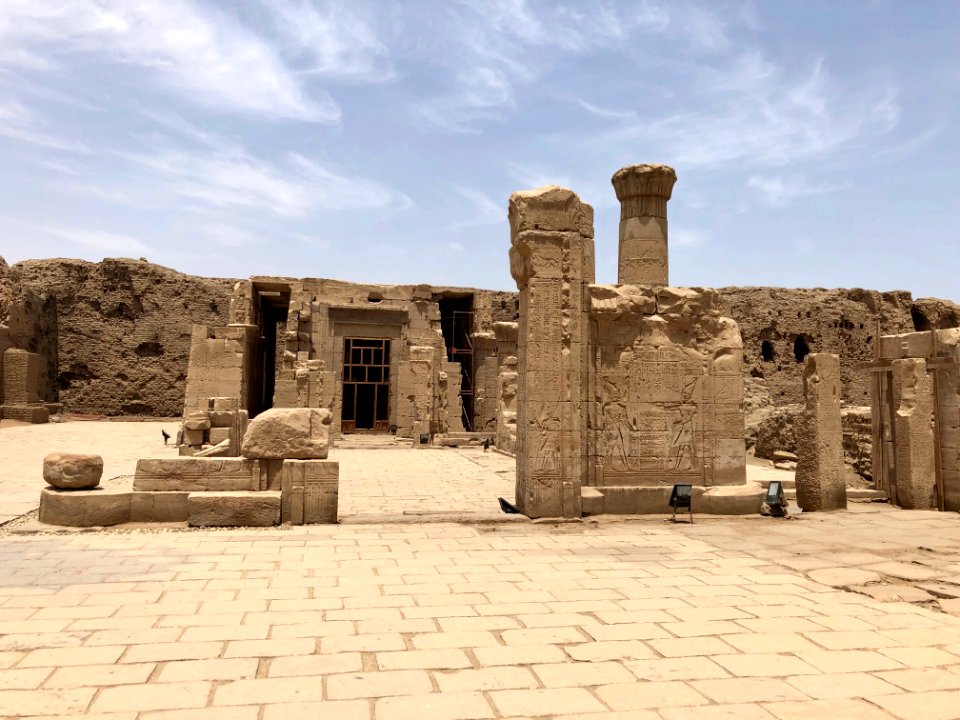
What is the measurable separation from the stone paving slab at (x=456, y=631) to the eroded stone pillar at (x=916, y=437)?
2908mm

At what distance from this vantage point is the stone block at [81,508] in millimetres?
7363

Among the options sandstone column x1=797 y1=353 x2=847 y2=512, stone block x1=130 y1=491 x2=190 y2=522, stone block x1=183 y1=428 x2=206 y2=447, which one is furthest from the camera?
stone block x1=183 y1=428 x2=206 y2=447

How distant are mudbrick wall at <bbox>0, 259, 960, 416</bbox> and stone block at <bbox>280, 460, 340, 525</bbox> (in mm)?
24994

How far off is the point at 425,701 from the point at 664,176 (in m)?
A: 9.31

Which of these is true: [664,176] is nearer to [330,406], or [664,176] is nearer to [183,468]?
[183,468]

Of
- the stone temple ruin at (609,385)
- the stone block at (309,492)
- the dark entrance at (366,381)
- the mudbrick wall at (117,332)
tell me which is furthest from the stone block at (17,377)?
the stone temple ruin at (609,385)

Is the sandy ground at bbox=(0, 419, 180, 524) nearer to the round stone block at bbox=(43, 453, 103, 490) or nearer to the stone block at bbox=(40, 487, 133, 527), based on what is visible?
the stone block at bbox=(40, 487, 133, 527)

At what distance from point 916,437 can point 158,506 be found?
9.67 m

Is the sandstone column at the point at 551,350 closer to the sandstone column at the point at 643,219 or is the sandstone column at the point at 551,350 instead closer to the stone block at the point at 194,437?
the sandstone column at the point at 643,219

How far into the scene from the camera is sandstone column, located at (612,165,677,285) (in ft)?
35.7

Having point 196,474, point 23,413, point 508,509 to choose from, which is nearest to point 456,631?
point 508,509

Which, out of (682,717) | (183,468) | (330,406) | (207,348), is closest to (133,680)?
(682,717)

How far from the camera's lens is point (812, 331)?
30.2 metres

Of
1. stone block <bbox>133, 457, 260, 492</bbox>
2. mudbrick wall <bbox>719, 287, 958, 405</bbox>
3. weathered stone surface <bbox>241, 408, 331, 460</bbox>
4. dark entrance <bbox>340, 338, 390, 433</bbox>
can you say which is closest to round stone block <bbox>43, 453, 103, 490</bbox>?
stone block <bbox>133, 457, 260, 492</bbox>
